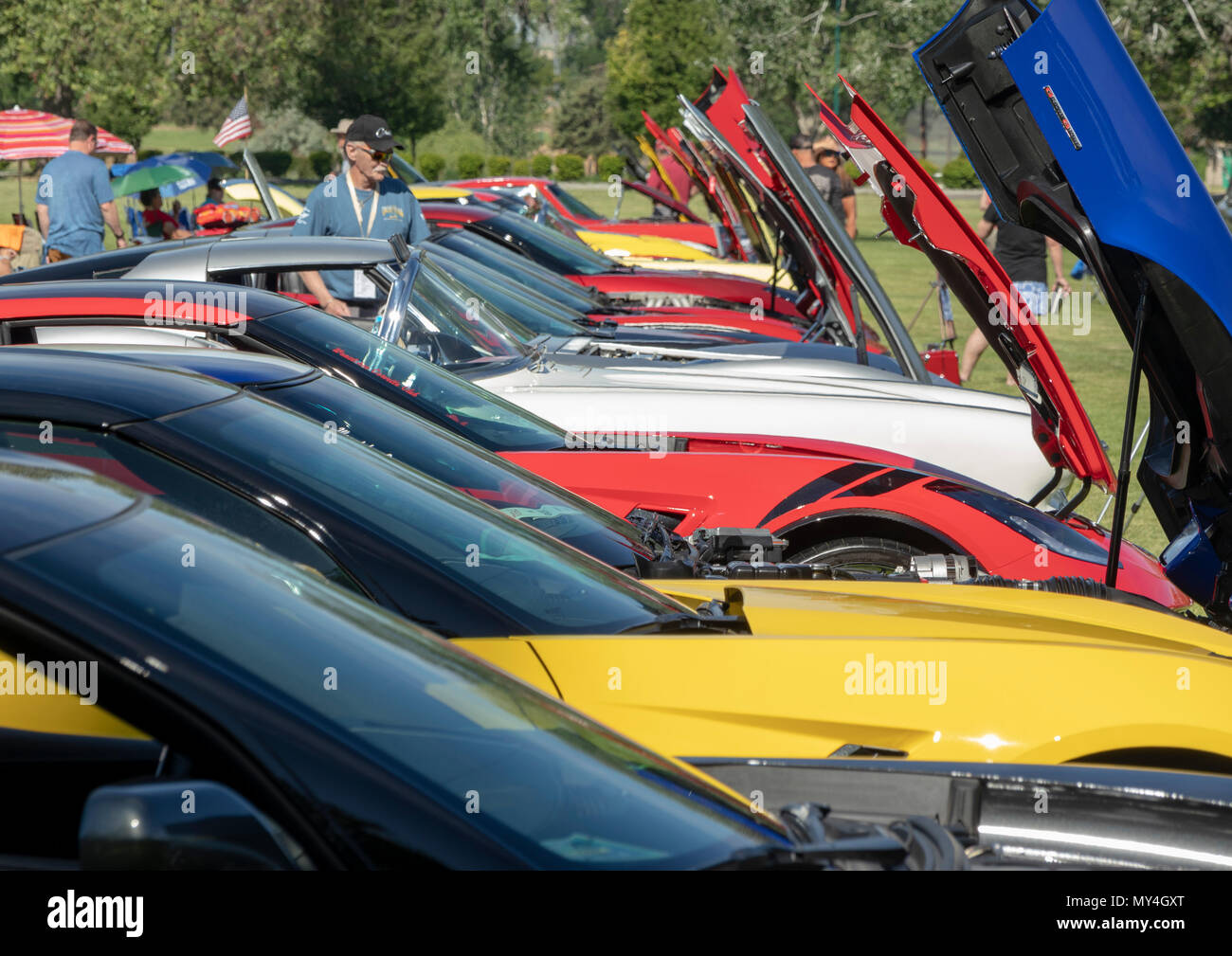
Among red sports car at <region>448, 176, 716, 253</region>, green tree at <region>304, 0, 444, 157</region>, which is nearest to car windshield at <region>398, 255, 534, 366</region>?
red sports car at <region>448, 176, 716, 253</region>

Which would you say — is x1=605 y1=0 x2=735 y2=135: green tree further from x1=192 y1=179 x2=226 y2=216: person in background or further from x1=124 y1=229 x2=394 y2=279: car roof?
x1=124 y1=229 x2=394 y2=279: car roof

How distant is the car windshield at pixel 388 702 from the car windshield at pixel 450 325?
11.9 feet

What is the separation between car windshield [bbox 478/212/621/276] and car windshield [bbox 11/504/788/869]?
8.16m

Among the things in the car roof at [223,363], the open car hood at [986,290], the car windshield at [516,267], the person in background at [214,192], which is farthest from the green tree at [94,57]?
the car roof at [223,363]

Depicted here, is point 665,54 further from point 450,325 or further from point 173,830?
point 173,830

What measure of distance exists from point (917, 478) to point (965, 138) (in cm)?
121

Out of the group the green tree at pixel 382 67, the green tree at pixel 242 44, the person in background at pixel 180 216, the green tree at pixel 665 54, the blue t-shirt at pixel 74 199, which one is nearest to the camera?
the blue t-shirt at pixel 74 199

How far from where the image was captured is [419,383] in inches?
A: 170

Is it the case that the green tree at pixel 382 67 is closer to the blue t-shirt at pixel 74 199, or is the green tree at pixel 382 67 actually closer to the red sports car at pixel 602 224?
the red sports car at pixel 602 224

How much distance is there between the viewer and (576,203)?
18.4 m

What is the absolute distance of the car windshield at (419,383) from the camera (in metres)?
4.07

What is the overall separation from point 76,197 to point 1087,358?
952 cm

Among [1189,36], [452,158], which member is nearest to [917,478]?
[1189,36]

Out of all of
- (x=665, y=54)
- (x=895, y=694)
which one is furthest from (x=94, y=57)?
(x=895, y=694)
